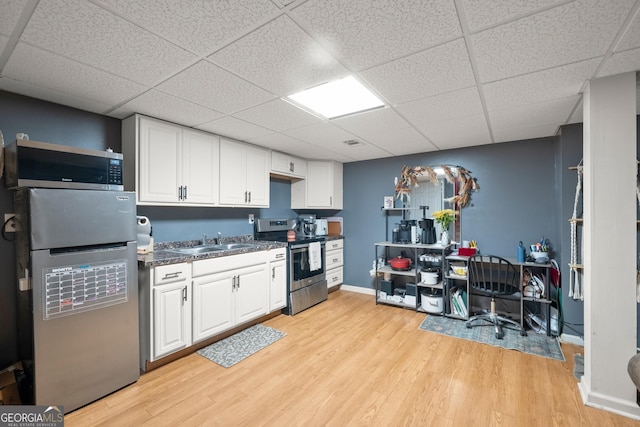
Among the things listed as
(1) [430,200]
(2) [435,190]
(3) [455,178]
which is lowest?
(1) [430,200]

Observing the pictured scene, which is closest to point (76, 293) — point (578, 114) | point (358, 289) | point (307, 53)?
point (307, 53)

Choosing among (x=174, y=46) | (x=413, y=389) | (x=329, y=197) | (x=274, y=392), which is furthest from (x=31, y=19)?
(x=329, y=197)

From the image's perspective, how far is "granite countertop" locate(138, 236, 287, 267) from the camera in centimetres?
226

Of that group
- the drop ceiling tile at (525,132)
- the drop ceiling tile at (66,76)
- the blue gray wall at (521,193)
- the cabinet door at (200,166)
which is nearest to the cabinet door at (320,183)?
the blue gray wall at (521,193)

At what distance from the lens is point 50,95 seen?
2088 millimetres

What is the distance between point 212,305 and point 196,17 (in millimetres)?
2293

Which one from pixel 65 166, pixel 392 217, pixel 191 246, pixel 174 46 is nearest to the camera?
pixel 174 46

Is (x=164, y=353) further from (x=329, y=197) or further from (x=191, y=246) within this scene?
(x=329, y=197)

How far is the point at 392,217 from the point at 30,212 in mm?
3918

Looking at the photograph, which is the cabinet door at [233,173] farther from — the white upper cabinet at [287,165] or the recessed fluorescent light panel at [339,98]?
the recessed fluorescent light panel at [339,98]

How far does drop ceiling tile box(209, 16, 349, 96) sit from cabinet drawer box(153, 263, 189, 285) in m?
1.64

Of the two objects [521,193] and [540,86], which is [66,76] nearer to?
[540,86]

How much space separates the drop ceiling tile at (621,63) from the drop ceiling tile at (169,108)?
8.96 ft

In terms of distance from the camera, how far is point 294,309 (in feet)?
11.5
